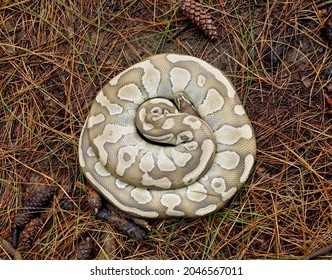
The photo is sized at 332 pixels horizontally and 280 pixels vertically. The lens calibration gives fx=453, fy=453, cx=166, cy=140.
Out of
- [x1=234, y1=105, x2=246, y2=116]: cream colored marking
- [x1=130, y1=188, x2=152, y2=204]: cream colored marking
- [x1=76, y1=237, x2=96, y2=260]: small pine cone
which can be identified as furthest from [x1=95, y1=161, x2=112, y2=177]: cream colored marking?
[x1=234, y1=105, x2=246, y2=116]: cream colored marking

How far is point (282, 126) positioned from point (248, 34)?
2.76 feet

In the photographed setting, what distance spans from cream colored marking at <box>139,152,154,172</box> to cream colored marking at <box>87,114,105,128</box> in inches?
18.7

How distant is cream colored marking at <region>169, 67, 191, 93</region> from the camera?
379 cm

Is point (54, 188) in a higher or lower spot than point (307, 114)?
lower

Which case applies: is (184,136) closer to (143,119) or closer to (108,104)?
(143,119)

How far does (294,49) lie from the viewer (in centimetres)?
386

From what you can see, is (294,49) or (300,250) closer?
(300,250)

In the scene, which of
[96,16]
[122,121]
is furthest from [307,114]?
[96,16]

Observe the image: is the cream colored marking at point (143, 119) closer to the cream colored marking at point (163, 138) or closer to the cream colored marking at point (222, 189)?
the cream colored marking at point (163, 138)

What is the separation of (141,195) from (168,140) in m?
0.50

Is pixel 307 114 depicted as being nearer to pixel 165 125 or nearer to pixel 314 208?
pixel 314 208

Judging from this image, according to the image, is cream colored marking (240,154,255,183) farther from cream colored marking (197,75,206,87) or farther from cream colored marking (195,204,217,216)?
cream colored marking (197,75,206,87)

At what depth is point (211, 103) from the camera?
376 centimetres

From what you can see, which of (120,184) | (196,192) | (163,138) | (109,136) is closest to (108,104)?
(109,136)
